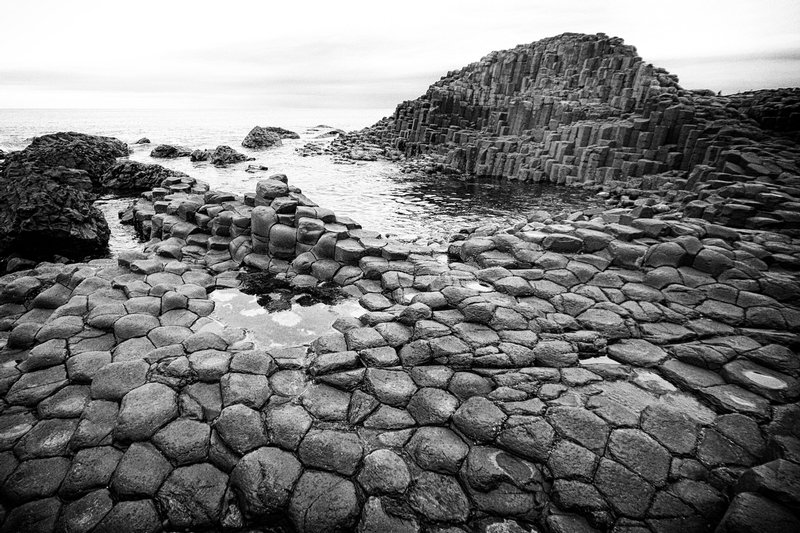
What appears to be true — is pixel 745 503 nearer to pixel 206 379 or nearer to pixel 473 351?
pixel 473 351

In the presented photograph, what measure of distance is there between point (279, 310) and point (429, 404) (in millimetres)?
3392

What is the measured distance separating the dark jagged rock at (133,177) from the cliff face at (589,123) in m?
19.1

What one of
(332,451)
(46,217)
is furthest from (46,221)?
(332,451)

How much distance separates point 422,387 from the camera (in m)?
4.23

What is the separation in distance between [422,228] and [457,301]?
27.3 ft

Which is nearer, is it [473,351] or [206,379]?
[206,379]

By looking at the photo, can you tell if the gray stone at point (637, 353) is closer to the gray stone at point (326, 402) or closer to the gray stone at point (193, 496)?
the gray stone at point (326, 402)

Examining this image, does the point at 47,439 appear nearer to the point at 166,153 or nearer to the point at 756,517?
the point at 756,517

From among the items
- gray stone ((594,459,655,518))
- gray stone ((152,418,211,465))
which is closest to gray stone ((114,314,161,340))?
gray stone ((152,418,211,465))

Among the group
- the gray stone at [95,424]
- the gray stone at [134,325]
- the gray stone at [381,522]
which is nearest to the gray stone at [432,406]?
the gray stone at [381,522]

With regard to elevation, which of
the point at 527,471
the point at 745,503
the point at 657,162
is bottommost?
the point at 527,471

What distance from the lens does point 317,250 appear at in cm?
771

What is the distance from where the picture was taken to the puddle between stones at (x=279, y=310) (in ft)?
18.2

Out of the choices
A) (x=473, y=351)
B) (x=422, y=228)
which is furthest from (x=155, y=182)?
(x=473, y=351)
